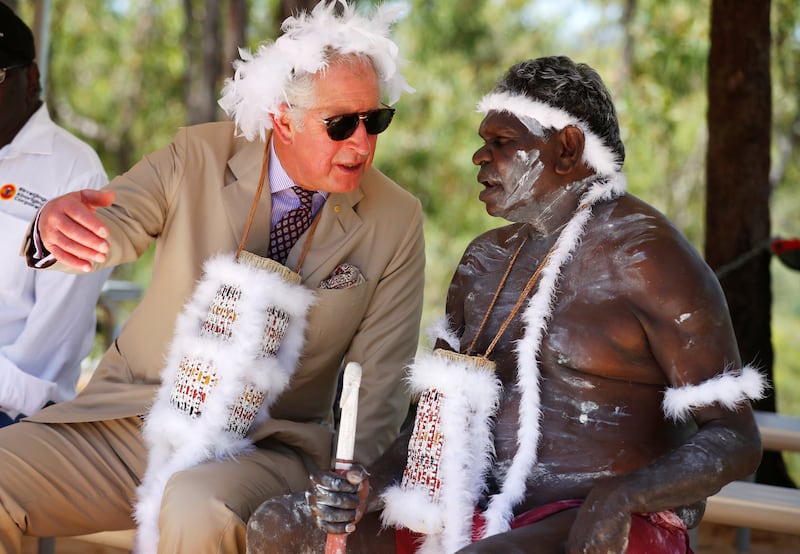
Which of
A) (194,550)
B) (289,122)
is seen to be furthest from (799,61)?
(194,550)

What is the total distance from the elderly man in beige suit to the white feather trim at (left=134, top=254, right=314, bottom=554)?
120mm

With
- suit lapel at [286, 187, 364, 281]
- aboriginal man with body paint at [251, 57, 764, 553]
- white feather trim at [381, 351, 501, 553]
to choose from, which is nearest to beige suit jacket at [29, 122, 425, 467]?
suit lapel at [286, 187, 364, 281]

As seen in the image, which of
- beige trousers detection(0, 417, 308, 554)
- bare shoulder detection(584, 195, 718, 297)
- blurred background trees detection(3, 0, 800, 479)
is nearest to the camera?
bare shoulder detection(584, 195, 718, 297)

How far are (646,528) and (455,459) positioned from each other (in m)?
0.44

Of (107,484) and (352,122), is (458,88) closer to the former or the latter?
(352,122)

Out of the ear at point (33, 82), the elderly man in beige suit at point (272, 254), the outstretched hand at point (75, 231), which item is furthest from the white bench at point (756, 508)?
the ear at point (33, 82)

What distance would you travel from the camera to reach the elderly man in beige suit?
9.62 feet

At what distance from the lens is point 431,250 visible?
16344 millimetres

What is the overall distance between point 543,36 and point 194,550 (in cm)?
1567

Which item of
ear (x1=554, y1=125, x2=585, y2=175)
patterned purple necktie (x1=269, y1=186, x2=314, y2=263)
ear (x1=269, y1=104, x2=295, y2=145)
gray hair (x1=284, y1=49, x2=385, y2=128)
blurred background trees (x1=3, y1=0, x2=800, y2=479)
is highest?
blurred background trees (x1=3, y1=0, x2=800, y2=479)

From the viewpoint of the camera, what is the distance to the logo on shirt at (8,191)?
3.66 metres

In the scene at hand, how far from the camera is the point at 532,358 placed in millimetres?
2352

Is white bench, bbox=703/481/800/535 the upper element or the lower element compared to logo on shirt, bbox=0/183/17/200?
lower

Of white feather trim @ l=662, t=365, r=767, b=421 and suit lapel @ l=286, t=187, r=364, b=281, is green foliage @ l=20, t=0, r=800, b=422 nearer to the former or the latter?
suit lapel @ l=286, t=187, r=364, b=281
